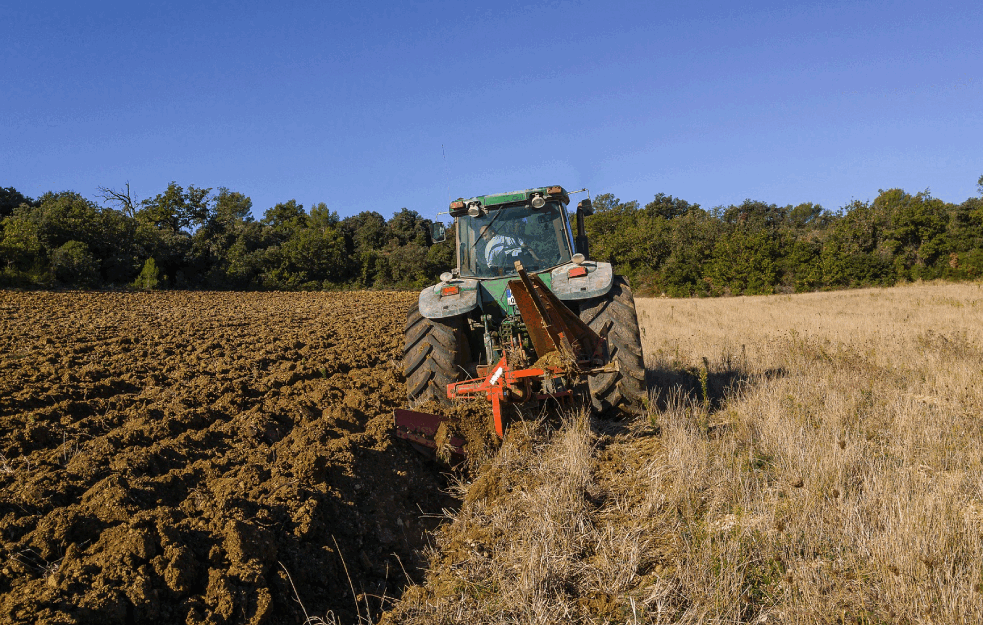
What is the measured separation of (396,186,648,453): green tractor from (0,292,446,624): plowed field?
67 centimetres

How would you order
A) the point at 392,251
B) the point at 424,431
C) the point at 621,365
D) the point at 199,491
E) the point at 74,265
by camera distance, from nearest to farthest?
the point at 199,491
the point at 424,431
the point at 621,365
the point at 74,265
the point at 392,251

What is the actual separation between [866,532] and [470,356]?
11.1 feet

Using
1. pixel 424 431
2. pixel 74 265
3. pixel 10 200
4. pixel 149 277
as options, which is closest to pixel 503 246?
pixel 424 431

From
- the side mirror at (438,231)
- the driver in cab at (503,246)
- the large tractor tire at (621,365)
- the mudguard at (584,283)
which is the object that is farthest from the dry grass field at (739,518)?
the side mirror at (438,231)

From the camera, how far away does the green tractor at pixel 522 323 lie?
4180 millimetres

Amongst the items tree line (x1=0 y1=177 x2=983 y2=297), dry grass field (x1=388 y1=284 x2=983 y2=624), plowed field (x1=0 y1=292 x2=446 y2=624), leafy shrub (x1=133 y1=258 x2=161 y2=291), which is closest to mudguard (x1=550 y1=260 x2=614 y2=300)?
dry grass field (x1=388 y1=284 x2=983 y2=624)

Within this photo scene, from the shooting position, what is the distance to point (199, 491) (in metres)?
3.38

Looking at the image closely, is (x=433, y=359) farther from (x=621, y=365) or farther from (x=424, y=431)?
(x=621, y=365)

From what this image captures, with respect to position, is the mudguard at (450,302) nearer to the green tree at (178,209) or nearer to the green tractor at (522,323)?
the green tractor at (522,323)

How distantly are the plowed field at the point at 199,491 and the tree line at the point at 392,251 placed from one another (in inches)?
750

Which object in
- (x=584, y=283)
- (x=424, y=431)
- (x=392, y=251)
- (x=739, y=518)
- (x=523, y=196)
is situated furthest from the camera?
(x=392, y=251)

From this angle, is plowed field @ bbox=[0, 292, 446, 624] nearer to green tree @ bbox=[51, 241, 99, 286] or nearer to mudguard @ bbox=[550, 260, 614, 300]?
mudguard @ bbox=[550, 260, 614, 300]

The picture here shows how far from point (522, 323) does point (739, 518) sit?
2683mm

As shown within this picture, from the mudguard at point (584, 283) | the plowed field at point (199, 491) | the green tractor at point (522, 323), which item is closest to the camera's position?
the plowed field at point (199, 491)
